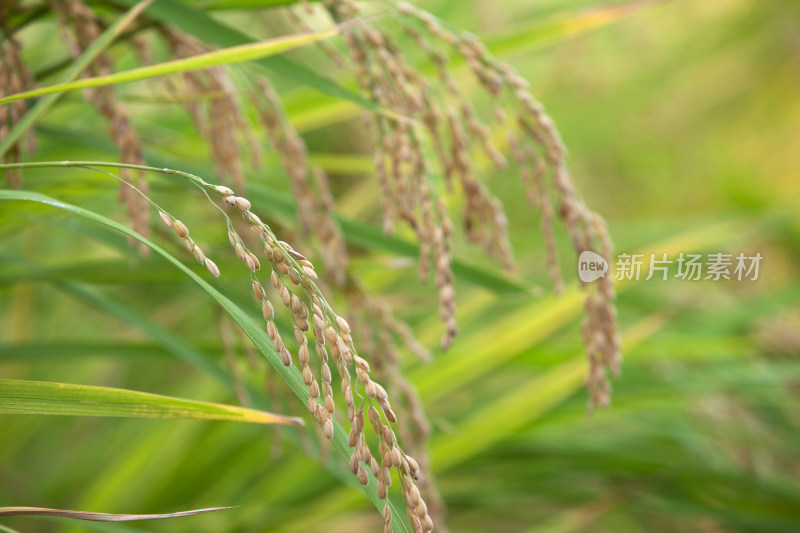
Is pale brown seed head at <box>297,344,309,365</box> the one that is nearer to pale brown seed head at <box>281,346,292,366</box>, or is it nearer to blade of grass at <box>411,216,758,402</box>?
pale brown seed head at <box>281,346,292,366</box>

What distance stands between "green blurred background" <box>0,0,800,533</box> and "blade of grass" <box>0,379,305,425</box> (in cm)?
36

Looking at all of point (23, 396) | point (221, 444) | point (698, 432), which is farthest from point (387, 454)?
point (698, 432)

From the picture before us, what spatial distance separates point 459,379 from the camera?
1381mm

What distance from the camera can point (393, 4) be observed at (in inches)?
30.3

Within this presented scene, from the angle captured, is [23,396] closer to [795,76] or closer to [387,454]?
[387,454]

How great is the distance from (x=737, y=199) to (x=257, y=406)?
66.3 inches

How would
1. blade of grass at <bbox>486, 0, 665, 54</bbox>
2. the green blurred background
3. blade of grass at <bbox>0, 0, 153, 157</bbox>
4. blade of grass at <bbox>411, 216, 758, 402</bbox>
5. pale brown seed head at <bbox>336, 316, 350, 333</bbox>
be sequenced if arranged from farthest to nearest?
blade of grass at <bbox>411, 216, 758, 402</bbox>
the green blurred background
blade of grass at <bbox>486, 0, 665, 54</bbox>
blade of grass at <bbox>0, 0, 153, 157</bbox>
pale brown seed head at <bbox>336, 316, 350, 333</bbox>

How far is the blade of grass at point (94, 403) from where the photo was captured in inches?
22.8

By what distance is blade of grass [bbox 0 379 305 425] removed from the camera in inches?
22.8

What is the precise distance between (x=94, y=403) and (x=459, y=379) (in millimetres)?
877

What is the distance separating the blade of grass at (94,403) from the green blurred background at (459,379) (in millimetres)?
359

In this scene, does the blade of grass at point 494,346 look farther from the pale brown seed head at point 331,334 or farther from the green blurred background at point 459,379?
the pale brown seed head at point 331,334

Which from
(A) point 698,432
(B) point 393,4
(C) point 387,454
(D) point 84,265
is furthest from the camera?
(A) point 698,432

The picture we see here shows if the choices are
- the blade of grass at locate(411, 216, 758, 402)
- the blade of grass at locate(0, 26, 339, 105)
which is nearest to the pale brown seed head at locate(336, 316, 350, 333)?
the blade of grass at locate(0, 26, 339, 105)
